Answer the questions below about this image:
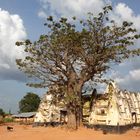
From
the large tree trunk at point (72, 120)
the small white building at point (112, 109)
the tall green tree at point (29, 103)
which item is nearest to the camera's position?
the large tree trunk at point (72, 120)

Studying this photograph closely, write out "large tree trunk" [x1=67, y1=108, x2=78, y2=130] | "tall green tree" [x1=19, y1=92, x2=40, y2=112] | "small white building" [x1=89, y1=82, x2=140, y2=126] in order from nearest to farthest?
"large tree trunk" [x1=67, y1=108, x2=78, y2=130]
"small white building" [x1=89, y1=82, x2=140, y2=126]
"tall green tree" [x1=19, y1=92, x2=40, y2=112]

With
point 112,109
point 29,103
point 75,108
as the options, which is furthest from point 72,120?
point 29,103

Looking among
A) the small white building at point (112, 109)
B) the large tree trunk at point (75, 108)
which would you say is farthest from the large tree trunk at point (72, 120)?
the small white building at point (112, 109)

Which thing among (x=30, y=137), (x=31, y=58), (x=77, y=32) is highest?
(x=77, y=32)

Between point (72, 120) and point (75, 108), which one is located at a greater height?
point (75, 108)

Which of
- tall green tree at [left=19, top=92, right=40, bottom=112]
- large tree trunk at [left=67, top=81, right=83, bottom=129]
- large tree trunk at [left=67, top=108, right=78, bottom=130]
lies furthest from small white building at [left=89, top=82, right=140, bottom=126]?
tall green tree at [left=19, top=92, right=40, bottom=112]

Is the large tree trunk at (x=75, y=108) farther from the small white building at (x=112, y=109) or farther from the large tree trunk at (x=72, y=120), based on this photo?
the small white building at (x=112, y=109)

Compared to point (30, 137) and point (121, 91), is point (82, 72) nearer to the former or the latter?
point (121, 91)

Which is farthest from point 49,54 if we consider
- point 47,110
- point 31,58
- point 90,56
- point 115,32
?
point 47,110

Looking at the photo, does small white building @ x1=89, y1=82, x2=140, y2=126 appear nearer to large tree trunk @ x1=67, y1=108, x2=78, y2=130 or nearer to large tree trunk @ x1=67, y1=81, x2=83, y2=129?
large tree trunk @ x1=67, y1=81, x2=83, y2=129

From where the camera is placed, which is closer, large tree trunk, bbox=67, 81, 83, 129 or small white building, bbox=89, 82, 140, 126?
→ large tree trunk, bbox=67, 81, 83, 129

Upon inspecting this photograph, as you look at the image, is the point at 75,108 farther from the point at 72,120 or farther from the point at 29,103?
the point at 29,103

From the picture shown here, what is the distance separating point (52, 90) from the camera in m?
32.4

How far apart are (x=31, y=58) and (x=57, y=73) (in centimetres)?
279
